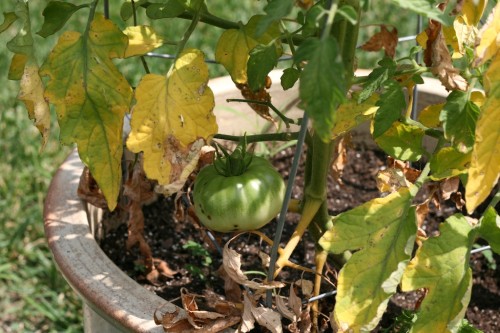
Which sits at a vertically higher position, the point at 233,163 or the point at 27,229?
the point at 233,163

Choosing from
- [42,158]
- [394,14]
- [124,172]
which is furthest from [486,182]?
[394,14]

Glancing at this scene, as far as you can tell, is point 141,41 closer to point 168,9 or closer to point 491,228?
point 168,9

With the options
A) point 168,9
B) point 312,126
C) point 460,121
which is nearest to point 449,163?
point 460,121

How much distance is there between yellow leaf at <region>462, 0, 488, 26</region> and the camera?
1102mm

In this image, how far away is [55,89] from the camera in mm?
1092

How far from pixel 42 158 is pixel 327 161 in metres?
1.32

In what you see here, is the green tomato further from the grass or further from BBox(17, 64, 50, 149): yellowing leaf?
the grass

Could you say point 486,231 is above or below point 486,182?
below

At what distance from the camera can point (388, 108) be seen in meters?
1.05

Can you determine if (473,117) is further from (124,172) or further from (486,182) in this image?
(124,172)

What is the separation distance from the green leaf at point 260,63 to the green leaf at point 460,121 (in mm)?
236

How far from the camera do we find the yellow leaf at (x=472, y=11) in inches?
43.4

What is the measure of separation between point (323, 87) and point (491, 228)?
351mm

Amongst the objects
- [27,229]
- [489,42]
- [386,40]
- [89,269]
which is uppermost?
[489,42]
